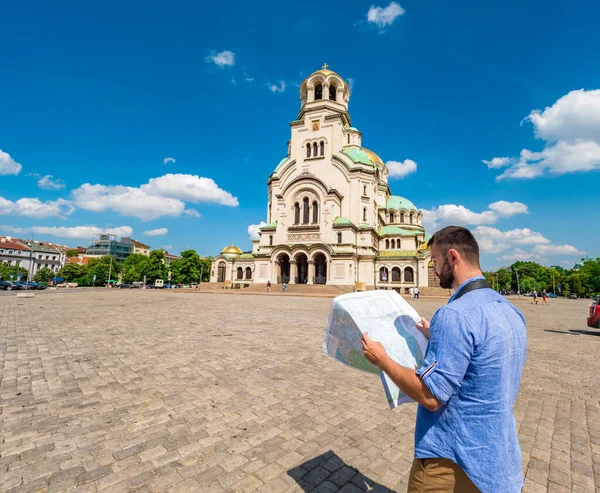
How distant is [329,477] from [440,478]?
1.87m

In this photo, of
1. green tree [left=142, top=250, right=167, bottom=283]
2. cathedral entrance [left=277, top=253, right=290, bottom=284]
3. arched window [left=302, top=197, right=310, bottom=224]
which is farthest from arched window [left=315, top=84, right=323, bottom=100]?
green tree [left=142, top=250, right=167, bottom=283]

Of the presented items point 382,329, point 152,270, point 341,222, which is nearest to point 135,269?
point 152,270

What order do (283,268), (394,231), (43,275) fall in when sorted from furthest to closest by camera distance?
(43,275) → (394,231) → (283,268)

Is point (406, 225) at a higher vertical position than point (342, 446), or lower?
higher

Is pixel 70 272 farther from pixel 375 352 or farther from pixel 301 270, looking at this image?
pixel 375 352

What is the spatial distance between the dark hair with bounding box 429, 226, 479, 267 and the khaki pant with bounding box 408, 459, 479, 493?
1.10 m

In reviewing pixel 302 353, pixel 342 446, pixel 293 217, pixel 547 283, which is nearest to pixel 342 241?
pixel 293 217

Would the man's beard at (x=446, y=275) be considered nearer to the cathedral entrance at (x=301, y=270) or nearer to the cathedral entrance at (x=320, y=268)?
the cathedral entrance at (x=320, y=268)

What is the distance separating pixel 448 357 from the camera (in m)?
1.53

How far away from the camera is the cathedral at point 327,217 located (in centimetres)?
4128

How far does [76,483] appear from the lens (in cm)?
295

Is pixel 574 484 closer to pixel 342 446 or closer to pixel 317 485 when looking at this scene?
pixel 342 446

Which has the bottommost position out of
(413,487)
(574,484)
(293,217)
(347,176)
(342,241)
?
(574,484)

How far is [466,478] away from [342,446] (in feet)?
7.97
